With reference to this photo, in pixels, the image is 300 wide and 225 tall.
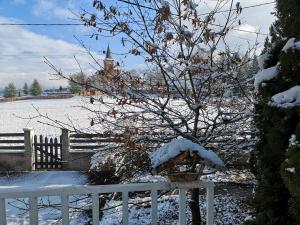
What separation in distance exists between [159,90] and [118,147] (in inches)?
35.1

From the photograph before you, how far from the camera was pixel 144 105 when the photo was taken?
425 centimetres

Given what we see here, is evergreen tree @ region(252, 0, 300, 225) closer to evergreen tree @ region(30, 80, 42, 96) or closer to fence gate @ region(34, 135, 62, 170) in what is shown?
fence gate @ region(34, 135, 62, 170)

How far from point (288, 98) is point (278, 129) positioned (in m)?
0.21

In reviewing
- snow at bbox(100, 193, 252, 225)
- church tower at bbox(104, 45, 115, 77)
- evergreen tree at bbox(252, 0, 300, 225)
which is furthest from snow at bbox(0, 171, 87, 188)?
evergreen tree at bbox(252, 0, 300, 225)

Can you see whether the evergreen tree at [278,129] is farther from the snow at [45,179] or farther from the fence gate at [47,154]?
the fence gate at [47,154]

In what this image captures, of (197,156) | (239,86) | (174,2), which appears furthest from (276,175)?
(174,2)

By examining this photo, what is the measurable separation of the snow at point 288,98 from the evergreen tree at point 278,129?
3cm

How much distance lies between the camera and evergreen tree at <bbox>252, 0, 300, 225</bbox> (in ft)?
7.18

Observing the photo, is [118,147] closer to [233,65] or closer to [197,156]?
[233,65]

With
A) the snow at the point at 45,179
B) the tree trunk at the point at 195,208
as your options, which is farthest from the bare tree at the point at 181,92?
the snow at the point at 45,179

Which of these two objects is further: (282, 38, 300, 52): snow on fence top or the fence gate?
the fence gate

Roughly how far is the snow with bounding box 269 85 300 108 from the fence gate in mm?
10415

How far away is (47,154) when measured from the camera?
12094mm

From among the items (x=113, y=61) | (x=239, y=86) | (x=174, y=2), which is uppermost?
(x=174, y=2)
